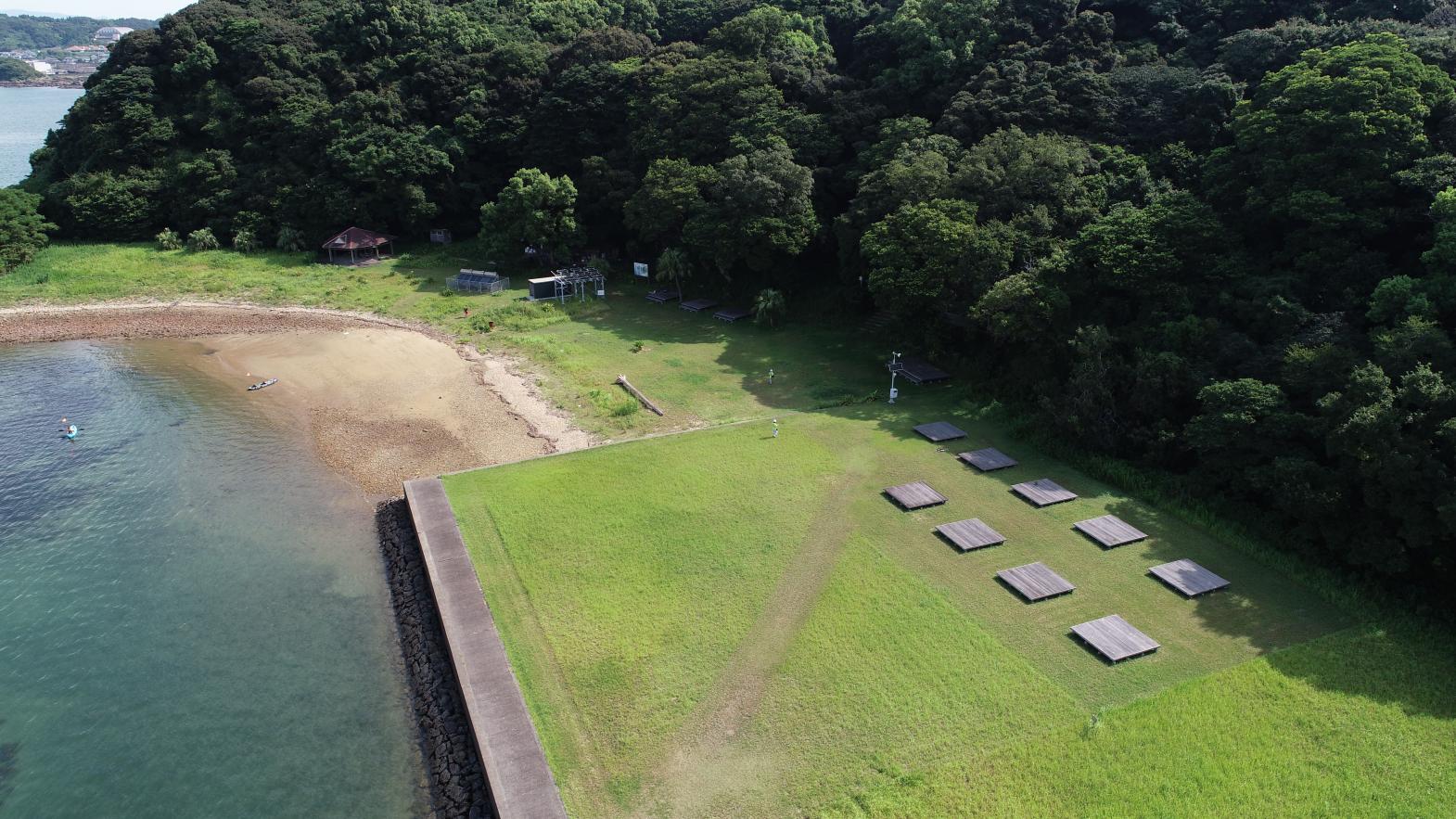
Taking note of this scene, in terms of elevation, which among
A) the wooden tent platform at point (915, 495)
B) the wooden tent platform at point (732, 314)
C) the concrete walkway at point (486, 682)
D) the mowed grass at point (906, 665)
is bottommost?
the concrete walkway at point (486, 682)

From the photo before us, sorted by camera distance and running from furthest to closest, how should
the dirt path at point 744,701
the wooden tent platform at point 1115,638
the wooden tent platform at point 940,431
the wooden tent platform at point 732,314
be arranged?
the wooden tent platform at point 732,314
the wooden tent platform at point 940,431
the wooden tent platform at point 1115,638
the dirt path at point 744,701

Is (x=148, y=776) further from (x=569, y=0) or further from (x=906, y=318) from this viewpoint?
(x=569, y=0)

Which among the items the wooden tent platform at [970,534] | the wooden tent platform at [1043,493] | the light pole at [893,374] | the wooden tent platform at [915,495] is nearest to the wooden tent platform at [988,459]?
the wooden tent platform at [1043,493]

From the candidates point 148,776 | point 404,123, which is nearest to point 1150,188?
point 148,776

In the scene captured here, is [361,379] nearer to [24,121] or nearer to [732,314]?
[732,314]

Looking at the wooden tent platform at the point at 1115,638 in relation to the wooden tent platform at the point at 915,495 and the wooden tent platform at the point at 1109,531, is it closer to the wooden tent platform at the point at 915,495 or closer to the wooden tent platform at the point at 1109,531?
the wooden tent platform at the point at 1109,531

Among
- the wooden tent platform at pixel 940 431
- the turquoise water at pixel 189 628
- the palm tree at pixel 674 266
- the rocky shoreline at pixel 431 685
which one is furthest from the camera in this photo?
the palm tree at pixel 674 266
